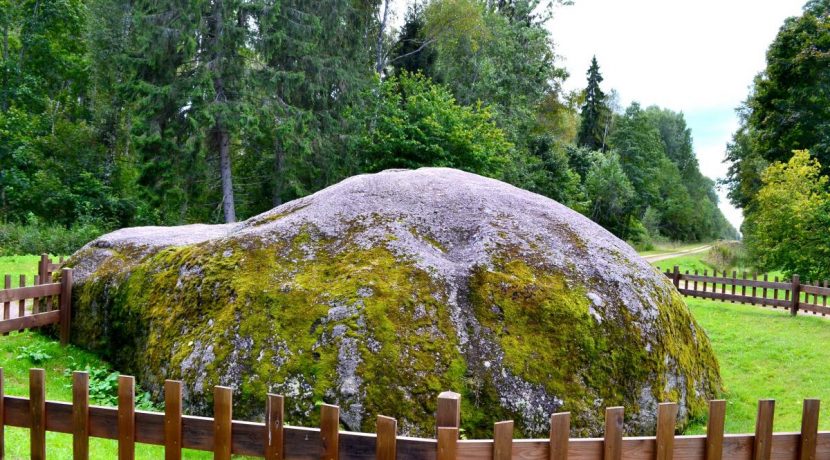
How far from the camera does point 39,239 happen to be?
23.6 meters

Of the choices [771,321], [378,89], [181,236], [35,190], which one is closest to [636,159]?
[378,89]

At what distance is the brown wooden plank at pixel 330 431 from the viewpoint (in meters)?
2.93

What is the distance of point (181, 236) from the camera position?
8.09 meters

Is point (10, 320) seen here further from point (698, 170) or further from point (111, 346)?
point (698, 170)

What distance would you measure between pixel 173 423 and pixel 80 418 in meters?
0.66

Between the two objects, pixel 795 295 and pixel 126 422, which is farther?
pixel 795 295

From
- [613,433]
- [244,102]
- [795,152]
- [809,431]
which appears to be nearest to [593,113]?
[795,152]

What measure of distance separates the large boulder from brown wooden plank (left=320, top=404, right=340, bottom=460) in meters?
1.80

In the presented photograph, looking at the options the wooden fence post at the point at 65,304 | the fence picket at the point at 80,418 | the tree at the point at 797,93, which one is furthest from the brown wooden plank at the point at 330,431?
the tree at the point at 797,93

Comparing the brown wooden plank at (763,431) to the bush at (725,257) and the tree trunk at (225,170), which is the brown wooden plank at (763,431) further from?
the bush at (725,257)

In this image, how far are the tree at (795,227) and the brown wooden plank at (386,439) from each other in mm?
22530

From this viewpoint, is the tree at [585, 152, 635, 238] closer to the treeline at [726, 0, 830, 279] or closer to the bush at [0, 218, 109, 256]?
the treeline at [726, 0, 830, 279]

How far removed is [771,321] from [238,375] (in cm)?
1422

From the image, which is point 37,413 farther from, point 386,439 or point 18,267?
point 18,267
